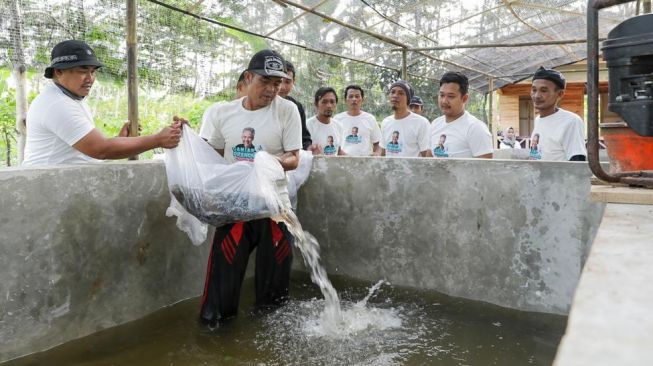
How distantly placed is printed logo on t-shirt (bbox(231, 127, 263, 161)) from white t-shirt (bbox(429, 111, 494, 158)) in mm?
1790

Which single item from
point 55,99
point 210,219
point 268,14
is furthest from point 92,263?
point 268,14

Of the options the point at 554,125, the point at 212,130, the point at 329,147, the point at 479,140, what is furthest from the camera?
the point at 329,147

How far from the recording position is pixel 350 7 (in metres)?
6.45

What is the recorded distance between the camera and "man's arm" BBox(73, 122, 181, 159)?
277 centimetres

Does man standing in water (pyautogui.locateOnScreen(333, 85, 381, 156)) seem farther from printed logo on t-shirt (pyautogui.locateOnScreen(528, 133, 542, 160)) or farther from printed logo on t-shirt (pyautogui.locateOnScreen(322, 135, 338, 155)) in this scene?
printed logo on t-shirt (pyautogui.locateOnScreen(528, 133, 542, 160))

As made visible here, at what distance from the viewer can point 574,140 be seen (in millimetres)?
3809

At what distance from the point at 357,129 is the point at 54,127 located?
3685 mm

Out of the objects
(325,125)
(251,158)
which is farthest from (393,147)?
(251,158)

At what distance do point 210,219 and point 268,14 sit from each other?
359 centimetres

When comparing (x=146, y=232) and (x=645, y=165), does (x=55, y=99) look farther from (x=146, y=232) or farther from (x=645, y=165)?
(x=645, y=165)

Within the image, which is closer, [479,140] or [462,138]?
[479,140]

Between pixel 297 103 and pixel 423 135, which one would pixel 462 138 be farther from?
pixel 297 103

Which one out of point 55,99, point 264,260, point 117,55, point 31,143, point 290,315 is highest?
point 117,55

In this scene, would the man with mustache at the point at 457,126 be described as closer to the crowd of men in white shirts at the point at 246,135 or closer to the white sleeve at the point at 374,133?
the crowd of men in white shirts at the point at 246,135
